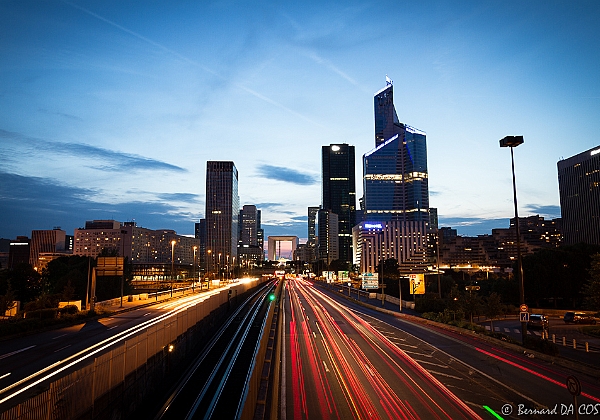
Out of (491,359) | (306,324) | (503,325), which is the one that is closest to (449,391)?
(491,359)

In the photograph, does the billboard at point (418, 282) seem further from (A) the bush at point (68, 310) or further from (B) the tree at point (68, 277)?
(B) the tree at point (68, 277)

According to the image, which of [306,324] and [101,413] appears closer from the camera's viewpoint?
[101,413]

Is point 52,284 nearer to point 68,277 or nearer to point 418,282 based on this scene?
point 68,277

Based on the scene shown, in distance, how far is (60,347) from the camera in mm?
30422

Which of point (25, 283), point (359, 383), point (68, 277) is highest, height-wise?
point (68, 277)

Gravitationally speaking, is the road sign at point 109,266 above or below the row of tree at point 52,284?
above

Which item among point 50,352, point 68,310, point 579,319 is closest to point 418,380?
point 50,352

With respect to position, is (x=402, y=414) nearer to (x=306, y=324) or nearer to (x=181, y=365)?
(x=181, y=365)

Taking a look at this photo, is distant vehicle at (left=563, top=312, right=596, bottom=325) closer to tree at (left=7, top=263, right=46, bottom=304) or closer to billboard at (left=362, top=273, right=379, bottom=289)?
billboard at (left=362, top=273, right=379, bottom=289)

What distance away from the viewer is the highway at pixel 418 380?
18219 mm

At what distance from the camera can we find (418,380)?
2294 cm

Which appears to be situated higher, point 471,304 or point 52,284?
point 471,304

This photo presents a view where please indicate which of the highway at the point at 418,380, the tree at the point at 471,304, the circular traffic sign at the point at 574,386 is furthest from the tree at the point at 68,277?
the circular traffic sign at the point at 574,386

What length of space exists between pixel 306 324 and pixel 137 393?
29.2 m
